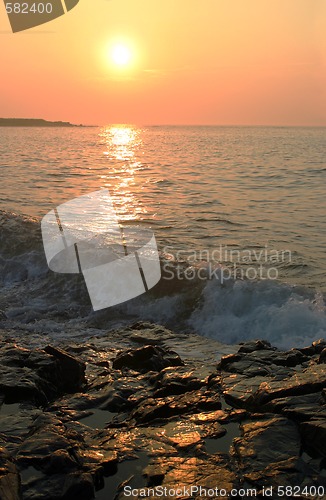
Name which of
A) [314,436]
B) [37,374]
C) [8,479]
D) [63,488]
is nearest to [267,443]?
[314,436]

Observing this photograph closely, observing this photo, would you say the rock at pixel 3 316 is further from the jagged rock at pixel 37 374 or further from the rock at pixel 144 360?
the rock at pixel 144 360

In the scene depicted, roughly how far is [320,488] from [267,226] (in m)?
15.4

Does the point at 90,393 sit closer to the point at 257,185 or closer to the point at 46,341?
the point at 46,341

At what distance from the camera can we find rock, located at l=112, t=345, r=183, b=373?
7266 mm

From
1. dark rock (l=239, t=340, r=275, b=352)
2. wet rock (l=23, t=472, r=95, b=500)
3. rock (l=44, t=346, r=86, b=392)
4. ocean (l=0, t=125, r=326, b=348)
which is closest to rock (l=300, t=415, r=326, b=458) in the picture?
wet rock (l=23, t=472, r=95, b=500)

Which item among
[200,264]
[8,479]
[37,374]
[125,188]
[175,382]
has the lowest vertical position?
[200,264]

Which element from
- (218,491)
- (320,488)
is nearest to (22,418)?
(218,491)

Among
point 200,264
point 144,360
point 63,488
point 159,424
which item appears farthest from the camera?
point 200,264

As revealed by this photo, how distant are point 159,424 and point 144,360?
206 cm

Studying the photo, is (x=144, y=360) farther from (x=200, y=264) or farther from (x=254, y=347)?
(x=200, y=264)

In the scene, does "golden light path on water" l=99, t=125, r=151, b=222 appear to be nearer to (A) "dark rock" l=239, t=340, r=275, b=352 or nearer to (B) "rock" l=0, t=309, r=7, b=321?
(B) "rock" l=0, t=309, r=7, b=321

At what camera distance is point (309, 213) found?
69.9 ft

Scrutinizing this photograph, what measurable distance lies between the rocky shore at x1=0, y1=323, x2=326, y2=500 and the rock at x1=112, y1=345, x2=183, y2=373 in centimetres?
2

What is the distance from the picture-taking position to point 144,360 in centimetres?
738
